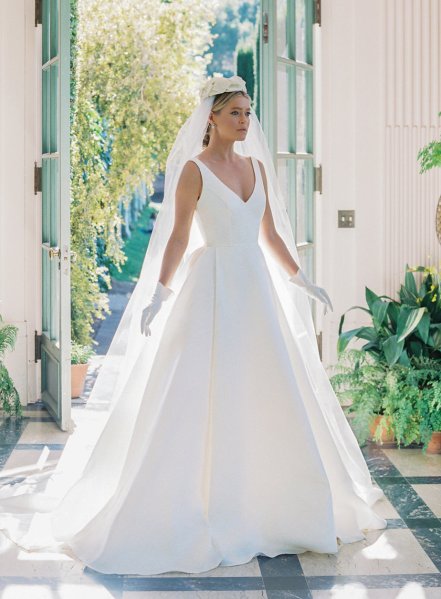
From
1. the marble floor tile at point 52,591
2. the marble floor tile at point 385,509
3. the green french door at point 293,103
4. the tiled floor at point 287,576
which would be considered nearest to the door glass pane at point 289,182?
the green french door at point 293,103

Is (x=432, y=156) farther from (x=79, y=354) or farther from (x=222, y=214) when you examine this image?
(x=79, y=354)

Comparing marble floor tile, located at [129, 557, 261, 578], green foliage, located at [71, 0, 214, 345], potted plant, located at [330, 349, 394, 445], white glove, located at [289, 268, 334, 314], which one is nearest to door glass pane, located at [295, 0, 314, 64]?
potted plant, located at [330, 349, 394, 445]

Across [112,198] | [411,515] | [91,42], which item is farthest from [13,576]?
[91,42]

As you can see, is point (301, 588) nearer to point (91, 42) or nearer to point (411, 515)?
point (411, 515)

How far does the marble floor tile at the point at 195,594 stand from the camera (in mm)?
2904

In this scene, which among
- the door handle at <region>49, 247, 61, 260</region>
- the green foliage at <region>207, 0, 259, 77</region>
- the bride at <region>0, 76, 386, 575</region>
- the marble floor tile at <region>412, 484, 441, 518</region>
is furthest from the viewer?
the green foliage at <region>207, 0, 259, 77</region>

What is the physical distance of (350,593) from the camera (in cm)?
294

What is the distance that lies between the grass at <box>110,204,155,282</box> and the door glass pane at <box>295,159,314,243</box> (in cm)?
816

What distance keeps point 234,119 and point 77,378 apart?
3.22 meters

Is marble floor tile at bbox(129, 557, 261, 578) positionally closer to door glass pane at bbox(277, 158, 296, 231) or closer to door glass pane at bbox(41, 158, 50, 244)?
door glass pane at bbox(277, 158, 296, 231)

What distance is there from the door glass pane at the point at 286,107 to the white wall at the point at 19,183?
1486 mm

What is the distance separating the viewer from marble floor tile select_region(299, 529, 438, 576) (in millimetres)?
3129

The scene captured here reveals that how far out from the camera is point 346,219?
5.53 meters

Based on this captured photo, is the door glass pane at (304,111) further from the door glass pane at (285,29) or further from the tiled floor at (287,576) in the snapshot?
the tiled floor at (287,576)
